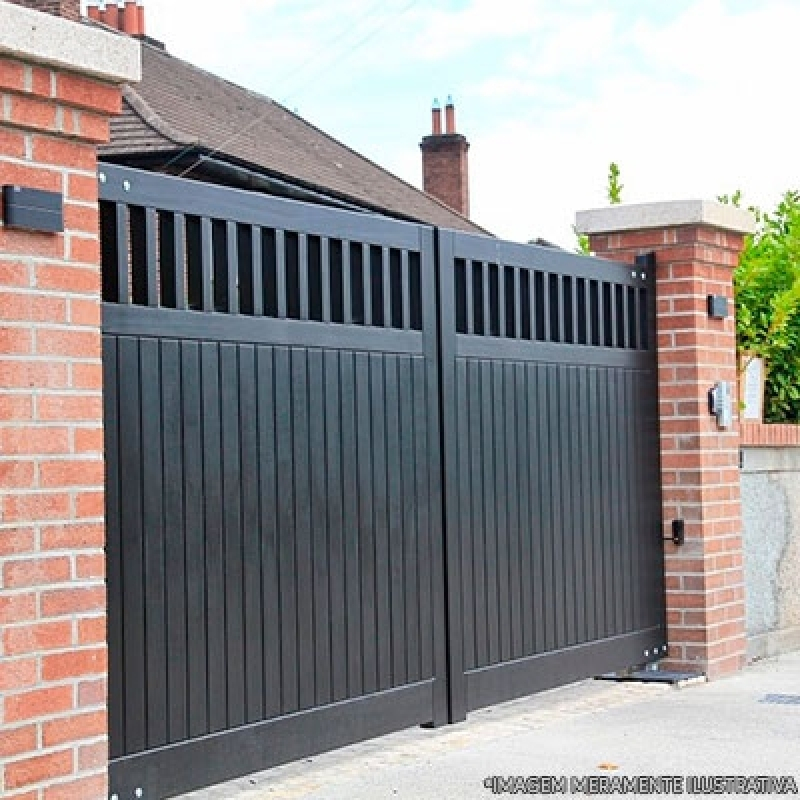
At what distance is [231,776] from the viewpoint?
18.8 ft

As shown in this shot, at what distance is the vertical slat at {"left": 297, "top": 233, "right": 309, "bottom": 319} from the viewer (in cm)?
623

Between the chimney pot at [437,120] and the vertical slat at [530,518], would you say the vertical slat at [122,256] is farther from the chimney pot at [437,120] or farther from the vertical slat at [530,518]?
the chimney pot at [437,120]

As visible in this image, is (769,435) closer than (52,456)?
No

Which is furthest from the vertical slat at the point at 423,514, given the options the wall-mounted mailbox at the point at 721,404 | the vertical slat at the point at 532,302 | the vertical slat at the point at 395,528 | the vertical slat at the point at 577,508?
the wall-mounted mailbox at the point at 721,404

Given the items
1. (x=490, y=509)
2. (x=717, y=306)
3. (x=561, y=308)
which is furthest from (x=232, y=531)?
(x=717, y=306)

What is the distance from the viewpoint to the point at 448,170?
31.5 metres

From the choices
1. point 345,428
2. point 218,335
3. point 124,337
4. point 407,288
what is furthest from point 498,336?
point 124,337

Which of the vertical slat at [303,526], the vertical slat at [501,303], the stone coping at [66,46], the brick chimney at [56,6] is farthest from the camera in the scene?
the brick chimney at [56,6]

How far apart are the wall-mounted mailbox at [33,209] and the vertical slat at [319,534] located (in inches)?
64.2

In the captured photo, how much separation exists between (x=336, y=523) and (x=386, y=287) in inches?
41.7

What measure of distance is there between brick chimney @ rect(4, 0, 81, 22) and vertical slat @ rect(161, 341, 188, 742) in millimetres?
13042

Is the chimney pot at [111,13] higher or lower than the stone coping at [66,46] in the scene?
higher

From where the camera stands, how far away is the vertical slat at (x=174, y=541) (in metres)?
5.46

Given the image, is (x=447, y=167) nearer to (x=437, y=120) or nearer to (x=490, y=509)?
(x=437, y=120)
